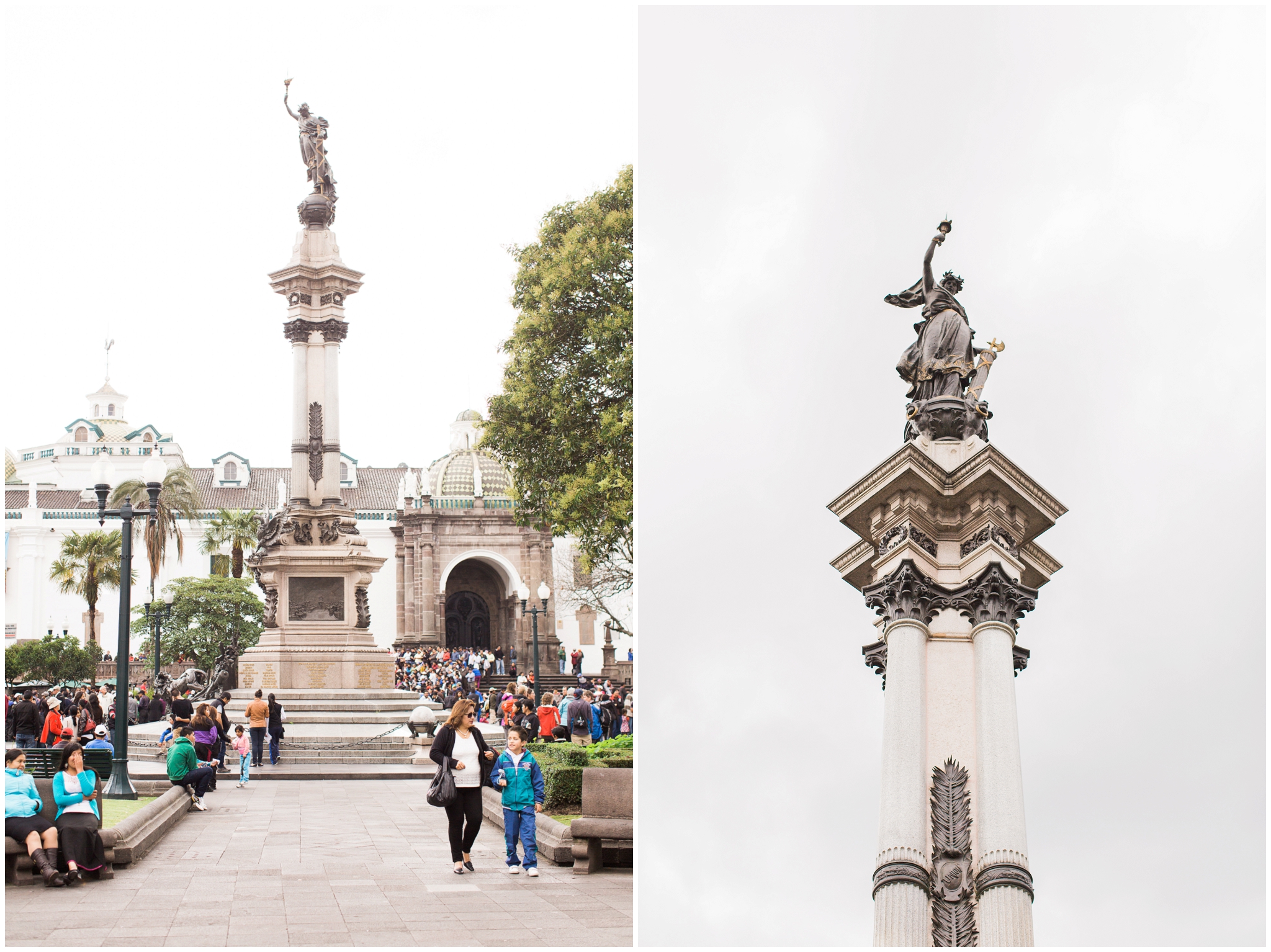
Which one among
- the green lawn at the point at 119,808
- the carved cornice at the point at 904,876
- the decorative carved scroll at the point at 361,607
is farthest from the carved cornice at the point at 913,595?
the decorative carved scroll at the point at 361,607

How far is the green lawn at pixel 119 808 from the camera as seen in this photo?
1176cm

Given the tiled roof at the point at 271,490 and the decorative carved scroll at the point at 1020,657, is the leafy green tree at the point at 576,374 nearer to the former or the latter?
the decorative carved scroll at the point at 1020,657

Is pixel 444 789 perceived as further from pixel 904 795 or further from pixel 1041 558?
pixel 1041 558

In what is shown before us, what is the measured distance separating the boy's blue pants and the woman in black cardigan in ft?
0.81

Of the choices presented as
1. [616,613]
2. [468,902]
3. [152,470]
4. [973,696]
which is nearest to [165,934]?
[468,902]

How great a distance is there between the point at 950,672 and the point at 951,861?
1.33 m

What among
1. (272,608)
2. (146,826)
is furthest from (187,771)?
(272,608)

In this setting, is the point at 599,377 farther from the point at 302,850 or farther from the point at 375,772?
the point at 302,850

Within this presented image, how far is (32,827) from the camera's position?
9.56m

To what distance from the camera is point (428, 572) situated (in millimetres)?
61625

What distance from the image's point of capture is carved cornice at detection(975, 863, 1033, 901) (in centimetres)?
817

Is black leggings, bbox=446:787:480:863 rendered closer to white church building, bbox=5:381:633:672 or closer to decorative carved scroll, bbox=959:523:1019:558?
decorative carved scroll, bbox=959:523:1019:558

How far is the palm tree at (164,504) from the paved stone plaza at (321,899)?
107ft

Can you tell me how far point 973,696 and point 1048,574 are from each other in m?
1.41
